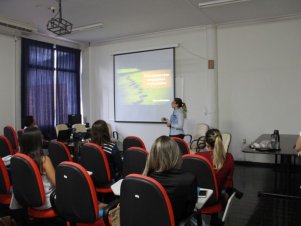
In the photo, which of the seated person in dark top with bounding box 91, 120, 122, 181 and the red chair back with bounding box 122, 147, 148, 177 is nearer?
the red chair back with bounding box 122, 147, 148, 177

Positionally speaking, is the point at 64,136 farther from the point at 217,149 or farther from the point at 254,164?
the point at 254,164

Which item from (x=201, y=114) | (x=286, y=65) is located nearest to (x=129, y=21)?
(x=201, y=114)

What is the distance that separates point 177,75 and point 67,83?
3.07 m

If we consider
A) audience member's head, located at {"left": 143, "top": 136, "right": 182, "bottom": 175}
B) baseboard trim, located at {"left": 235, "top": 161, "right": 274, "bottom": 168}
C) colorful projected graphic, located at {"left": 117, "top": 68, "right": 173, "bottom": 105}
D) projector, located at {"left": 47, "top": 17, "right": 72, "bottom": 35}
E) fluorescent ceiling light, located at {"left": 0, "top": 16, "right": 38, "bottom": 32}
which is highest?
fluorescent ceiling light, located at {"left": 0, "top": 16, "right": 38, "bottom": 32}

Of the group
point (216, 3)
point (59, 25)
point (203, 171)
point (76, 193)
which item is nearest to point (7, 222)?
point (76, 193)

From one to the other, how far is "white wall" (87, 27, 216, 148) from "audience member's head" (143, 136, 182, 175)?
4.73 metres

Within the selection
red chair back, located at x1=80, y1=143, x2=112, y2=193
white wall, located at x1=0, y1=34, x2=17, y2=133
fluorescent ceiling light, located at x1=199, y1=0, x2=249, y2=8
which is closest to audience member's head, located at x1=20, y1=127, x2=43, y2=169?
red chair back, located at x1=80, y1=143, x2=112, y2=193

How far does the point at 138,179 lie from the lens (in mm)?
1642

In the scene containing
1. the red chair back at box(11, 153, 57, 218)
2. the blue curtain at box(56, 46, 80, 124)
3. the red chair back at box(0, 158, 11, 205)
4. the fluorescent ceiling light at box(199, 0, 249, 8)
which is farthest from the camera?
the blue curtain at box(56, 46, 80, 124)

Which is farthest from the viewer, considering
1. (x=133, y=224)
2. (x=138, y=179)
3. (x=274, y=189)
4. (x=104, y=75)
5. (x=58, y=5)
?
(x=104, y=75)

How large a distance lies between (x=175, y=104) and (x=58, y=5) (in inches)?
110

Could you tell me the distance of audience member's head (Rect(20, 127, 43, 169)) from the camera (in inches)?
98.0

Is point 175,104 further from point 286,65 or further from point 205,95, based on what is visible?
point 286,65

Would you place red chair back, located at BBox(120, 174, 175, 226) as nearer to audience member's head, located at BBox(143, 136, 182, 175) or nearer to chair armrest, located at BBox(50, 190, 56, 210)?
audience member's head, located at BBox(143, 136, 182, 175)
